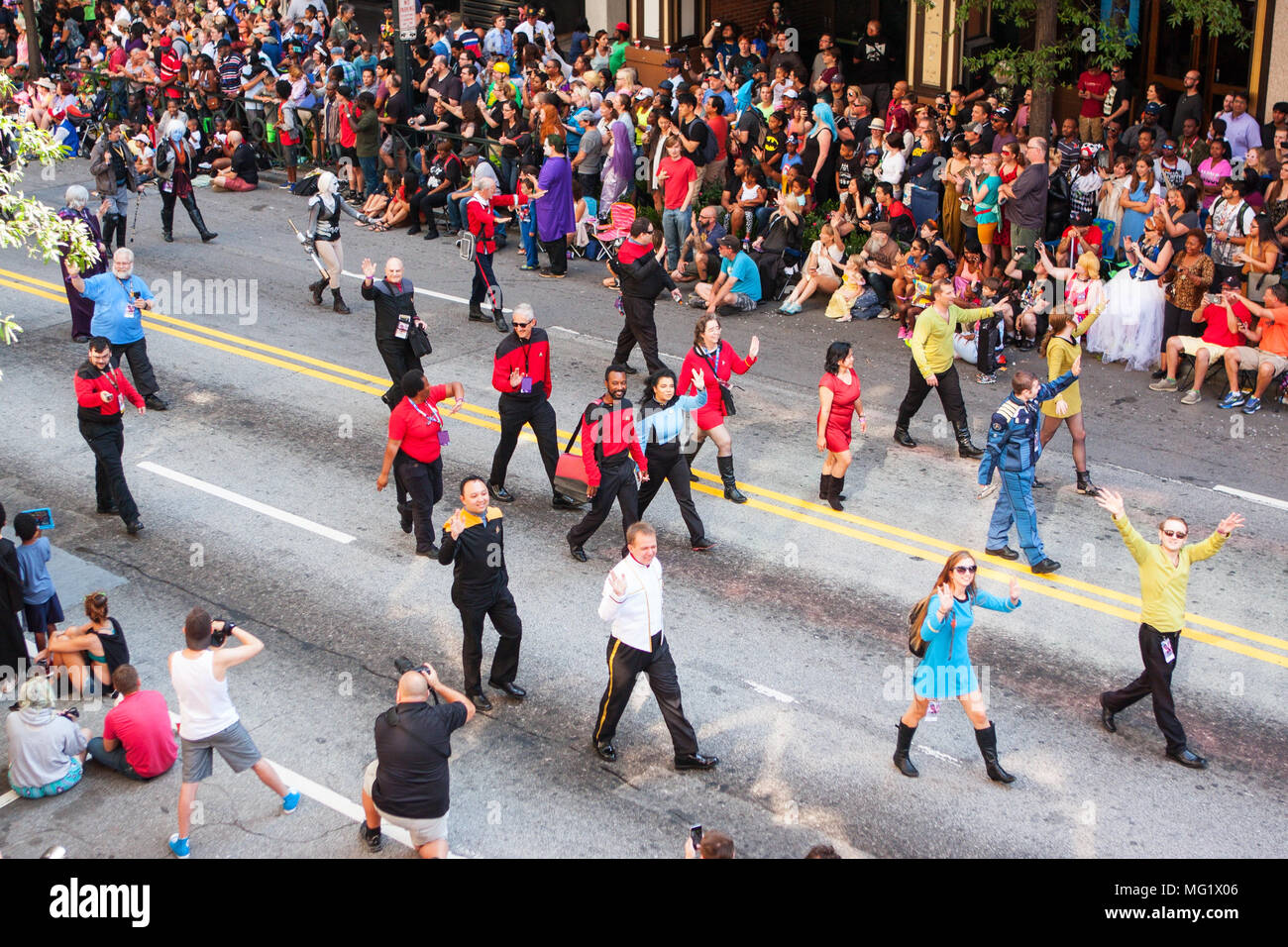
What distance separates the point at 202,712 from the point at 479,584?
198cm

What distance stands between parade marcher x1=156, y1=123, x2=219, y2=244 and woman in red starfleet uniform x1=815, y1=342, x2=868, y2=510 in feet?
38.0

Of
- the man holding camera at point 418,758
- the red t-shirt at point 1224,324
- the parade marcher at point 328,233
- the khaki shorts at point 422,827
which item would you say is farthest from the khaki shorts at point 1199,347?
the khaki shorts at point 422,827

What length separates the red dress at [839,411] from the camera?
12758 mm

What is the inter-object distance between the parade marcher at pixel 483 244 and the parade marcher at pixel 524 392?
4669mm

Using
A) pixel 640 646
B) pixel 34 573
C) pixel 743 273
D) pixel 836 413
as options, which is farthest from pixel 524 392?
pixel 743 273

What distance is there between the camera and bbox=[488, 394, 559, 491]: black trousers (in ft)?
42.4

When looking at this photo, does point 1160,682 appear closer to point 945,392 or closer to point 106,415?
point 945,392

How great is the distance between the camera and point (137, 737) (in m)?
9.62

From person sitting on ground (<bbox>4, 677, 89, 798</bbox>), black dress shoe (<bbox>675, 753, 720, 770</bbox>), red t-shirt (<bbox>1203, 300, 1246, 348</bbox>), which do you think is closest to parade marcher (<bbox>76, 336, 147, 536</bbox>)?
person sitting on ground (<bbox>4, 677, 89, 798</bbox>)

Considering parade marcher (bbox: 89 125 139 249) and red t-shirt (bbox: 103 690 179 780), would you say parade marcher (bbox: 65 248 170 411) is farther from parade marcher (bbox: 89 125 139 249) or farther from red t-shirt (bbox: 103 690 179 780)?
red t-shirt (bbox: 103 690 179 780)

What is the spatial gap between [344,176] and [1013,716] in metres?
17.1

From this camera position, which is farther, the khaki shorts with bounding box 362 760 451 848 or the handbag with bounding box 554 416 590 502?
the handbag with bounding box 554 416 590 502

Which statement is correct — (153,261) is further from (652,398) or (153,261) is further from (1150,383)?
(1150,383)

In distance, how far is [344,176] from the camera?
24.2 m
